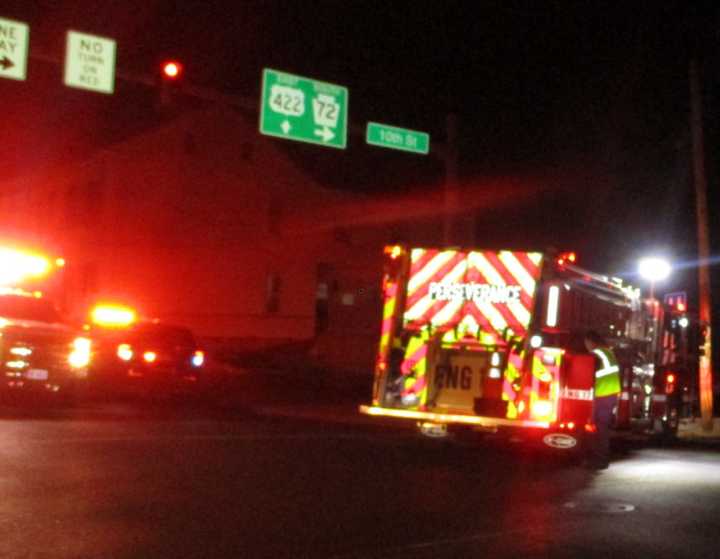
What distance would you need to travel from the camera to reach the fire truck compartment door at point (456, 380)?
51.2 feet

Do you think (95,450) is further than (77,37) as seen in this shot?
No

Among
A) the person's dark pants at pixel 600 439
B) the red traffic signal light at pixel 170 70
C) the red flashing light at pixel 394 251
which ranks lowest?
the person's dark pants at pixel 600 439

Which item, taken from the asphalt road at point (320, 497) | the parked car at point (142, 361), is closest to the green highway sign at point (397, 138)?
the parked car at point (142, 361)

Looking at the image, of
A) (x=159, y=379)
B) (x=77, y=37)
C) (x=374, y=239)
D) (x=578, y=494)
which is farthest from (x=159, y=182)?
(x=578, y=494)

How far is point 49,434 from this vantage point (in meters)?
15.2

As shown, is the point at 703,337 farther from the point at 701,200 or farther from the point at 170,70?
the point at 170,70

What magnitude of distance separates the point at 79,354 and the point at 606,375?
28.7ft

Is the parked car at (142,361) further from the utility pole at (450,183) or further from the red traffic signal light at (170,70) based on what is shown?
the red traffic signal light at (170,70)

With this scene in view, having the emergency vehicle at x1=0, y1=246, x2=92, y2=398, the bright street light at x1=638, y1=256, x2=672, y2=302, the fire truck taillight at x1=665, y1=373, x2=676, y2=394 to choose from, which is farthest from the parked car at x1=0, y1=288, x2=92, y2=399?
the bright street light at x1=638, y1=256, x2=672, y2=302

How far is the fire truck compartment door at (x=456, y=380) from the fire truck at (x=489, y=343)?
1 centimetres

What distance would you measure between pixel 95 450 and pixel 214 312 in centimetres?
2700

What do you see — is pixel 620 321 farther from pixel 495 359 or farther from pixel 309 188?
pixel 309 188

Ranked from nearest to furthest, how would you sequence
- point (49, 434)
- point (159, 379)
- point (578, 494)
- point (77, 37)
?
1. point (578, 494)
2. point (49, 434)
3. point (77, 37)
4. point (159, 379)

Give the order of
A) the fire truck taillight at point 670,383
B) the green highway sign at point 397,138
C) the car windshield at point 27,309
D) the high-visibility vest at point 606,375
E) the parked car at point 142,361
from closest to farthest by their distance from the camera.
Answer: the high-visibility vest at point 606,375
the fire truck taillight at point 670,383
the car windshield at point 27,309
the green highway sign at point 397,138
the parked car at point 142,361
